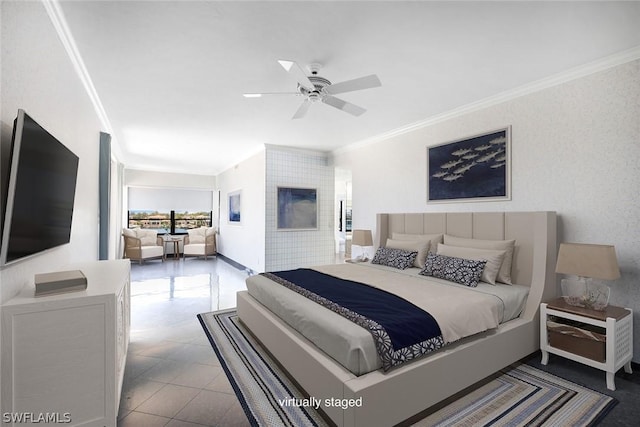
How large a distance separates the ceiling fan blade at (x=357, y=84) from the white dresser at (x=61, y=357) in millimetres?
2138

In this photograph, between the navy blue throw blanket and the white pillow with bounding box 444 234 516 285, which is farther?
the white pillow with bounding box 444 234 516 285

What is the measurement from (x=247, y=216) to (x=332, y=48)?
4.71 meters

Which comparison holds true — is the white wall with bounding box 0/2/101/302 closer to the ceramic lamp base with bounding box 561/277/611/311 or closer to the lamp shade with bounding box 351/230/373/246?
the lamp shade with bounding box 351/230/373/246

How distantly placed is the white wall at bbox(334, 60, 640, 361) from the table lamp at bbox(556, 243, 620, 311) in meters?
0.27

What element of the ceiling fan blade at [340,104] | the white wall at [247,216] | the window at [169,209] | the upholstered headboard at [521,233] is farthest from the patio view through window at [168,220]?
the ceiling fan blade at [340,104]

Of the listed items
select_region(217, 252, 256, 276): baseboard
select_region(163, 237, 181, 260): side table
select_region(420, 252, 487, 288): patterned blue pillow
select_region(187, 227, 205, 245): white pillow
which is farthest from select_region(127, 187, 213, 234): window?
select_region(420, 252, 487, 288): patterned blue pillow

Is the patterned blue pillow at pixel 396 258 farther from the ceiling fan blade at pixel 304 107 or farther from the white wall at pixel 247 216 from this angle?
the white wall at pixel 247 216

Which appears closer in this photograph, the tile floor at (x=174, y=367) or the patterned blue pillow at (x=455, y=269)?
the tile floor at (x=174, y=367)

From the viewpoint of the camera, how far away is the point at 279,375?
2305mm

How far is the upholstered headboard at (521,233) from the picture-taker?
273cm

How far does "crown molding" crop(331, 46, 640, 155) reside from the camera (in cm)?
241

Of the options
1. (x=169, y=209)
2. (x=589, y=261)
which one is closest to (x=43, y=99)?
(x=589, y=261)

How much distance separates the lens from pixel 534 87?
2.93 meters

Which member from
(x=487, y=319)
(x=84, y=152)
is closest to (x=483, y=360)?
(x=487, y=319)
